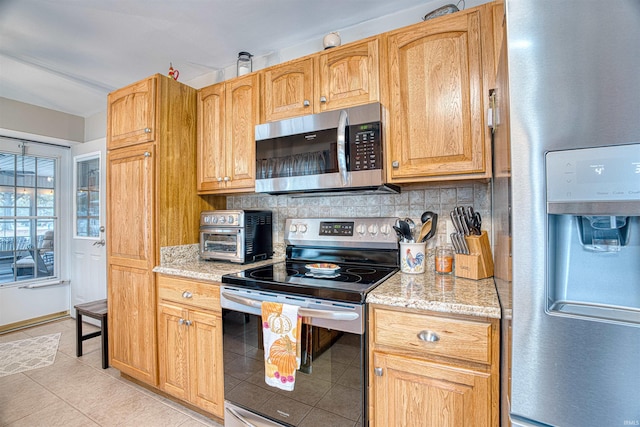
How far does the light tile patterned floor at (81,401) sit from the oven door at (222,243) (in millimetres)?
985

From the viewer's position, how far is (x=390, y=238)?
1.80 m

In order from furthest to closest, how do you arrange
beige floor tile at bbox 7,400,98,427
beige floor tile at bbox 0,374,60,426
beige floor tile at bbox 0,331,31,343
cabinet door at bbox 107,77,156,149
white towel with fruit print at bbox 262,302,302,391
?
1. beige floor tile at bbox 0,331,31,343
2. cabinet door at bbox 107,77,156,149
3. beige floor tile at bbox 0,374,60,426
4. beige floor tile at bbox 7,400,98,427
5. white towel with fruit print at bbox 262,302,302,391

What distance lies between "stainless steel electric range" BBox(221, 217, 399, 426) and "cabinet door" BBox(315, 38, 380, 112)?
2.36 ft

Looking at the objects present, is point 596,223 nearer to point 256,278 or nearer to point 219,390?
point 256,278

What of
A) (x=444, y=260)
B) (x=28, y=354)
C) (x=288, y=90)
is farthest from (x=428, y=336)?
(x=28, y=354)

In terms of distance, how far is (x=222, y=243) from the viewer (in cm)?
210

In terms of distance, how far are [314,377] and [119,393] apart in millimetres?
1663

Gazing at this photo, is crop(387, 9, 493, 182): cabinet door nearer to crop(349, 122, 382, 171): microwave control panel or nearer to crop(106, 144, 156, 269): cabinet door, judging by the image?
crop(349, 122, 382, 171): microwave control panel

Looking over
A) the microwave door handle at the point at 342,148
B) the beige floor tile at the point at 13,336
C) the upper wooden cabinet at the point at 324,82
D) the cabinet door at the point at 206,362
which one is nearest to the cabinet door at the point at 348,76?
the upper wooden cabinet at the point at 324,82

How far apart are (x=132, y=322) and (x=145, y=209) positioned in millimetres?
823

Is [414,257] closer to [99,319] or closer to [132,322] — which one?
[132,322]

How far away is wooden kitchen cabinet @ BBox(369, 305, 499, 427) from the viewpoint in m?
1.09

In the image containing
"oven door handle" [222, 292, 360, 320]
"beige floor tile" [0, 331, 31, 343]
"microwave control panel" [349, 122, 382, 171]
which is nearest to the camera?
"oven door handle" [222, 292, 360, 320]

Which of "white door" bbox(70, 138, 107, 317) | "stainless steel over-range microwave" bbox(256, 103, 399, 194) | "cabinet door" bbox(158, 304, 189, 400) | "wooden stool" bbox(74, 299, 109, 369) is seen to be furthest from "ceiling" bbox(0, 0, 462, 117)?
"wooden stool" bbox(74, 299, 109, 369)
